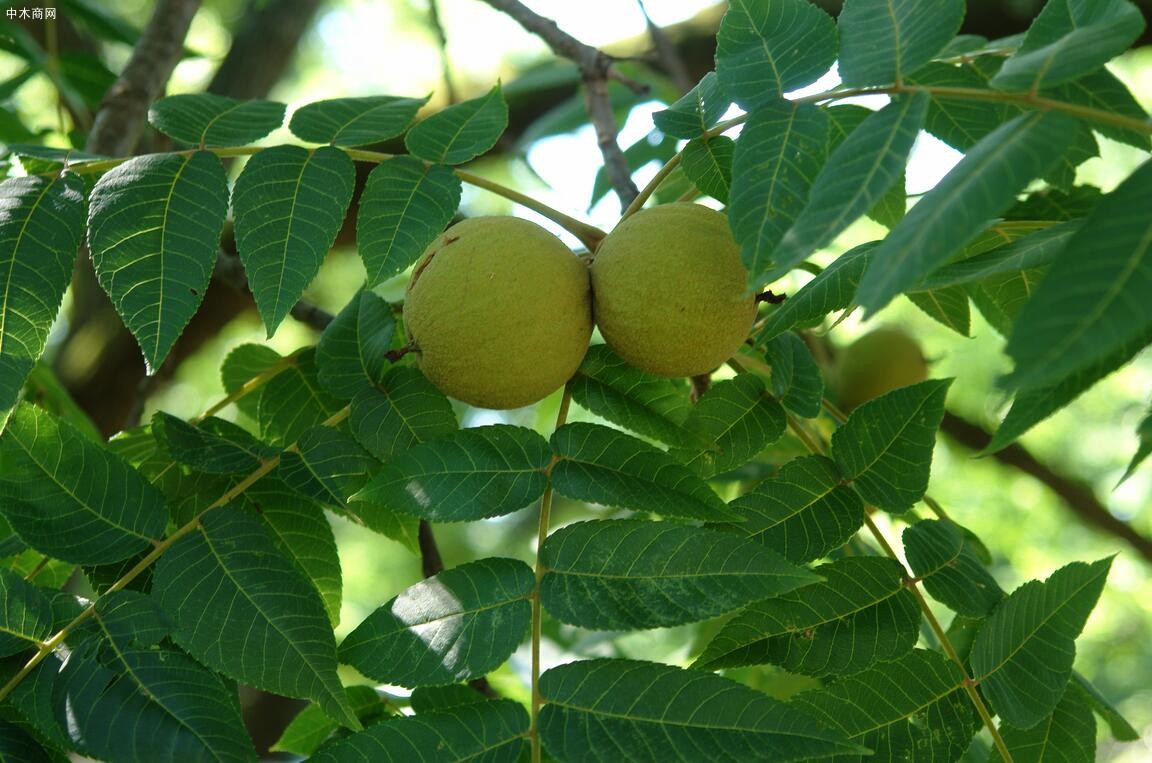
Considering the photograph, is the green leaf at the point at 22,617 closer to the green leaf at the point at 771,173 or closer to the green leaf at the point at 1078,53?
the green leaf at the point at 771,173

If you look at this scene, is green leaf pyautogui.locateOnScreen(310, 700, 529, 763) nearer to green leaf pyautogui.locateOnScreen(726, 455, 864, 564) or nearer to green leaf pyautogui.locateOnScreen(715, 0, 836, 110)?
green leaf pyautogui.locateOnScreen(726, 455, 864, 564)

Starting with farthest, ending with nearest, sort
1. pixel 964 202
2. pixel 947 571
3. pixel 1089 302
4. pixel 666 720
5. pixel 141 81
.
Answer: pixel 141 81
pixel 947 571
pixel 666 720
pixel 964 202
pixel 1089 302

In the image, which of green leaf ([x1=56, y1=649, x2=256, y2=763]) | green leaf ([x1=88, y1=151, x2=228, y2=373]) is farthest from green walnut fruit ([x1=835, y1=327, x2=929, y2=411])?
green leaf ([x1=56, y1=649, x2=256, y2=763])

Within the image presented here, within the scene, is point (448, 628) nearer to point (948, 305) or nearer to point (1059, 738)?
point (1059, 738)

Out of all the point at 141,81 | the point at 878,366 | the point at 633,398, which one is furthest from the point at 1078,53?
the point at 141,81

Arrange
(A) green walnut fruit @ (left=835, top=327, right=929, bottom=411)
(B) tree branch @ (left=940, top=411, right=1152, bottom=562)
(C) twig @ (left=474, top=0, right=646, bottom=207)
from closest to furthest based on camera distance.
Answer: (C) twig @ (left=474, top=0, right=646, bottom=207), (A) green walnut fruit @ (left=835, top=327, right=929, bottom=411), (B) tree branch @ (left=940, top=411, right=1152, bottom=562)

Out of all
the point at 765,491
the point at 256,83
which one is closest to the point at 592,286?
the point at 765,491
